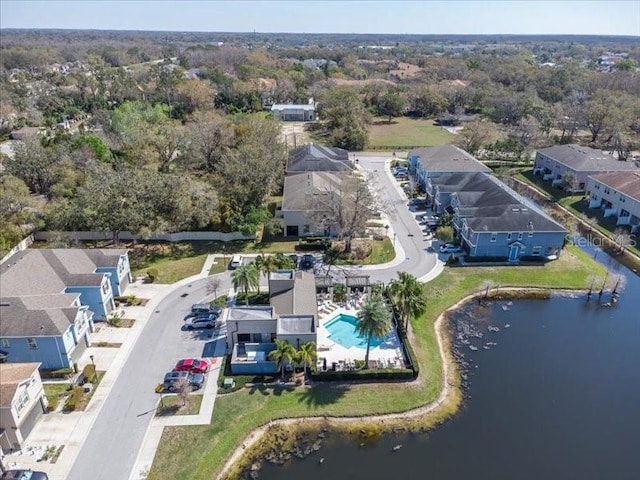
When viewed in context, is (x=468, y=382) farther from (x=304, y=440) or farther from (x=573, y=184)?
(x=573, y=184)

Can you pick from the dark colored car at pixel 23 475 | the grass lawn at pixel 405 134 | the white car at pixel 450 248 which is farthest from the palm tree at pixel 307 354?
the grass lawn at pixel 405 134

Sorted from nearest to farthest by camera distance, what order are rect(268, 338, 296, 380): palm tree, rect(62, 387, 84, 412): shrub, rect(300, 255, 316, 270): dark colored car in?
rect(62, 387, 84, 412): shrub → rect(268, 338, 296, 380): palm tree → rect(300, 255, 316, 270): dark colored car

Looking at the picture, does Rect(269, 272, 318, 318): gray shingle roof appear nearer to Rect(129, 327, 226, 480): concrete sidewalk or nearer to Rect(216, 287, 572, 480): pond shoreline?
Rect(129, 327, 226, 480): concrete sidewalk

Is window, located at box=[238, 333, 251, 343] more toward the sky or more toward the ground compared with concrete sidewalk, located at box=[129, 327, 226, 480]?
more toward the sky

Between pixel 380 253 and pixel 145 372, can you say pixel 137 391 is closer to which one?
pixel 145 372

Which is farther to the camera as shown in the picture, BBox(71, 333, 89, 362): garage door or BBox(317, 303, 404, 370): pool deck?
BBox(317, 303, 404, 370): pool deck

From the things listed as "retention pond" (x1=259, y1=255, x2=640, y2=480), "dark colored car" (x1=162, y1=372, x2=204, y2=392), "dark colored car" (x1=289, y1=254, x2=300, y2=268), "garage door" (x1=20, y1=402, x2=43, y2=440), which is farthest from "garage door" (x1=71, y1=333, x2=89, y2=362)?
→ "dark colored car" (x1=289, y1=254, x2=300, y2=268)

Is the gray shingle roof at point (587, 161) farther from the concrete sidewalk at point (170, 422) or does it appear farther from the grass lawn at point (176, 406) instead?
the grass lawn at point (176, 406)
